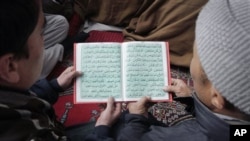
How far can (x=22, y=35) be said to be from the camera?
2.24ft

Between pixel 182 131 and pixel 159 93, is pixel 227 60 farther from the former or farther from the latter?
pixel 159 93

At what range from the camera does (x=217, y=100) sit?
2.48 ft

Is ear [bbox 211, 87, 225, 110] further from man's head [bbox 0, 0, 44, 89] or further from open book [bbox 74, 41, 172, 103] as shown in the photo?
man's head [bbox 0, 0, 44, 89]

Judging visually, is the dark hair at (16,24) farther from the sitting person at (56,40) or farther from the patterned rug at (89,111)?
the sitting person at (56,40)

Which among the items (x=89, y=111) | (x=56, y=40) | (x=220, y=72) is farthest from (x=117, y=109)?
(x=56, y=40)

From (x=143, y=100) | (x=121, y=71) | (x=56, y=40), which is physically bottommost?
(x=143, y=100)

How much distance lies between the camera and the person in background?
25.5 inches

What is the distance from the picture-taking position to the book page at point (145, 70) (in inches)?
43.0

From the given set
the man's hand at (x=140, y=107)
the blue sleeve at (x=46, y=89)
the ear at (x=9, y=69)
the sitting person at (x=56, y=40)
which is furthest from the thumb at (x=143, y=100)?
the sitting person at (x=56, y=40)

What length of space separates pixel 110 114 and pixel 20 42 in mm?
473

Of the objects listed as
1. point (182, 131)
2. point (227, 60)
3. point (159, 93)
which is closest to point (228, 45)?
point (227, 60)

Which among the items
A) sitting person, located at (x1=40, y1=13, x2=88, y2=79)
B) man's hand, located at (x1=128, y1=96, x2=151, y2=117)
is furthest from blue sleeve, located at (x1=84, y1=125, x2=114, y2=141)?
sitting person, located at (x1=40, y1=13, x2=88, y2=79)

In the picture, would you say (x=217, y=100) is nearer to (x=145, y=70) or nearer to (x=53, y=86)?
(x=145, y=70)

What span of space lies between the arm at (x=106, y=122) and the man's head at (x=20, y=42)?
0.98 feet
